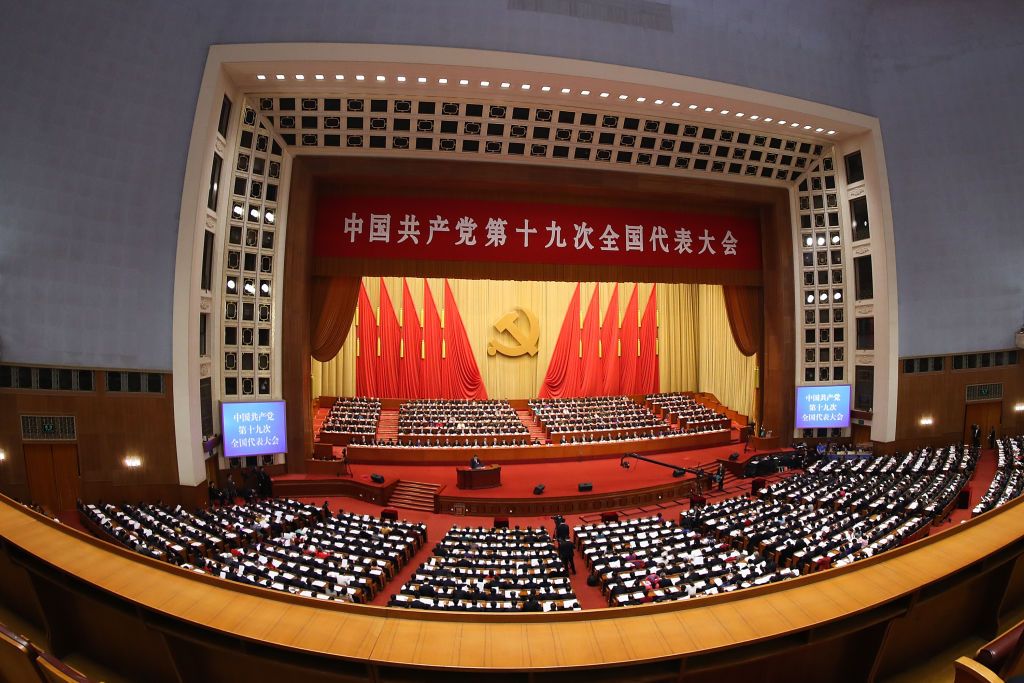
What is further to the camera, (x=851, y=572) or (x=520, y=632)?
(x=851, y=572)

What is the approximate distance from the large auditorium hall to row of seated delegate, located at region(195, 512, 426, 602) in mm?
76

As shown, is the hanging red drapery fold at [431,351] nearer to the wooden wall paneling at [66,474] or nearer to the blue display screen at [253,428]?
the blue display screen at [253,428]

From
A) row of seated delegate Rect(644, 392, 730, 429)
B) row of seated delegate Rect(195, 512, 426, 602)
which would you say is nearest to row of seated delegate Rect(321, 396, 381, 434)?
row of seated delegate Rect(195, 512, 426, 602)

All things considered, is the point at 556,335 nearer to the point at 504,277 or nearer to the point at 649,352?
the point at 649,352

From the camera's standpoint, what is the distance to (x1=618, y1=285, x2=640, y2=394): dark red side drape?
23.9 metres

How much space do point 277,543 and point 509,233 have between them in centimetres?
997

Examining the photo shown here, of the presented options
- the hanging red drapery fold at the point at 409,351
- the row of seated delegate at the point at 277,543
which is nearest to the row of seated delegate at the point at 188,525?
the row of seated delegate at the point at 277,543

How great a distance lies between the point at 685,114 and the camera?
540 inches

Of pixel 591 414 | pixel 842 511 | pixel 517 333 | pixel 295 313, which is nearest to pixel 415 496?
pixel 295 313

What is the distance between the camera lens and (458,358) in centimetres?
2261

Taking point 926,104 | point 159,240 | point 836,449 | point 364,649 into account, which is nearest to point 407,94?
point 159,240

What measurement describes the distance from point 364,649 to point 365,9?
1225 cm

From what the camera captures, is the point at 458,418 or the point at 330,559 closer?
the point at 330,559

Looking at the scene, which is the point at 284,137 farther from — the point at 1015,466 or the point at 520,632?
the point at 1015,466
